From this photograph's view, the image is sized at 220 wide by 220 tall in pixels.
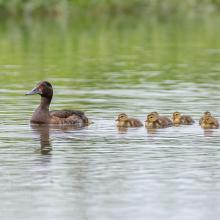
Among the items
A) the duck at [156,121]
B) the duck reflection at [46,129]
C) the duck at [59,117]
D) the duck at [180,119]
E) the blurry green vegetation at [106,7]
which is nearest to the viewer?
the duck reflection at [46,129]

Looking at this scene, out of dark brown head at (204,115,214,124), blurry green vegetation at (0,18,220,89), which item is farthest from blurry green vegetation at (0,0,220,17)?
dark brown head at (204,115,214,124)

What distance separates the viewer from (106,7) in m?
68.5

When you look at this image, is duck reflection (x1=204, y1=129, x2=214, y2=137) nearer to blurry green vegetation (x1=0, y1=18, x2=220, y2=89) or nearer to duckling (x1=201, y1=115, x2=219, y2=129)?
duckling (x1=201, y1=115, x2=219, y2=129)

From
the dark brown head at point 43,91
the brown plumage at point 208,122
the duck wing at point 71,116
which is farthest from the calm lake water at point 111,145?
the dark brown head at point 43,91

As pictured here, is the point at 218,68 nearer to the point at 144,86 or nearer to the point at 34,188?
the point at 144,86

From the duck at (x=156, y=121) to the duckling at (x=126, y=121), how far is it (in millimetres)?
160

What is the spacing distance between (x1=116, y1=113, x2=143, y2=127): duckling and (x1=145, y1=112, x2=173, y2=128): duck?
16 cm

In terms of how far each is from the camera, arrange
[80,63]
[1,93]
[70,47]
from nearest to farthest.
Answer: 1. [1,93]
2. [80,63]
3. [70,47]

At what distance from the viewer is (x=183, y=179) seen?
16.4 m

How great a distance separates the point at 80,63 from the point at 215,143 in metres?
17.6

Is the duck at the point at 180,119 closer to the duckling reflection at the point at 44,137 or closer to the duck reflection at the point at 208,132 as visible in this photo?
the duck reflection at the point at 208,132

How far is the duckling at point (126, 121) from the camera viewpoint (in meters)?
21.0

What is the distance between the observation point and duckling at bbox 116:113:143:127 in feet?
69.0

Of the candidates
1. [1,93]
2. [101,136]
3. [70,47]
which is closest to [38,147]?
[101,136]
